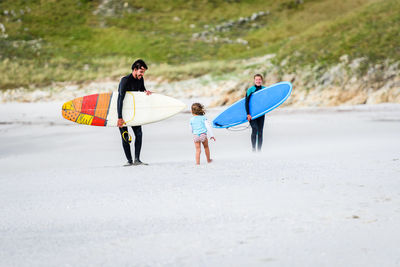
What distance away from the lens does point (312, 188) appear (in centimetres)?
564

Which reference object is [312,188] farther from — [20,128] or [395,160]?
[20,128]

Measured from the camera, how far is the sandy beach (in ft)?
12.6

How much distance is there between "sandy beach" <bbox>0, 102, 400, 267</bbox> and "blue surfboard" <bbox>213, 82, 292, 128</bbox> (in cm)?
93

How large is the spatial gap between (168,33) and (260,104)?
41832mm

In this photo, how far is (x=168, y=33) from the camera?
50.2m

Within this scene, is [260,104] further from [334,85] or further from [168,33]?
[168,33]

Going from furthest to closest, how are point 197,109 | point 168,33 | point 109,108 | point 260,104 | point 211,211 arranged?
point 168,33 < point 260,104 < point 109,108 < point 197,109 < point 211,211

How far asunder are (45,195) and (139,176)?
4.43 feet

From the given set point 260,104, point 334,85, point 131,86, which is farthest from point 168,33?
point 131,86

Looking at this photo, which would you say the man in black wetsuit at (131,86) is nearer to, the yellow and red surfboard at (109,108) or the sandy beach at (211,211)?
the sandy beach at (211,211)

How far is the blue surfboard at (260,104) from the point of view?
9.59 m

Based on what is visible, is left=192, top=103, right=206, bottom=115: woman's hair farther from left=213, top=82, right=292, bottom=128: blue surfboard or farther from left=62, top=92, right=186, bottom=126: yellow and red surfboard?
left=213, top=82, right=292, bottom=128: blue surfboard

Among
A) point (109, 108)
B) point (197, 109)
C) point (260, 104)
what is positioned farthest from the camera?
point (260, 104)

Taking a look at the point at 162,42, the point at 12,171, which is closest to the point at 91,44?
the point at 162,42
